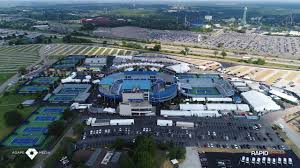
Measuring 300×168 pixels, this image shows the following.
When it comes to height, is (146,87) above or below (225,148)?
above

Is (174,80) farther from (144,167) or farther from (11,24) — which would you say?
(11,24)

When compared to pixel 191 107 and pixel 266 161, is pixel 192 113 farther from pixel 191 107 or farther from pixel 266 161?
pixel 266 161

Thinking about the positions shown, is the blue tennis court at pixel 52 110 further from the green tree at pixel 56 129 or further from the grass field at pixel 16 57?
the grass field at pixel 16 57

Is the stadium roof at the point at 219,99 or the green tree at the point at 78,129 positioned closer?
the green tree at the point at 78,129

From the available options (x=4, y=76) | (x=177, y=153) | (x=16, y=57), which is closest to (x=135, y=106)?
(x=177, y=153)

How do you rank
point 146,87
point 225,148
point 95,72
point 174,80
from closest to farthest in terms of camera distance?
point 225,148, point 146,87, point 174,80, point 95,72

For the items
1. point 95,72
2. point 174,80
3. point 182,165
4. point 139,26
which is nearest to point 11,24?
point 139,26

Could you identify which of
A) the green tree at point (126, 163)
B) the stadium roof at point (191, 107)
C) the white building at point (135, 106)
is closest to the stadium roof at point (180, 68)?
the stadium roof at point (191, 107)
